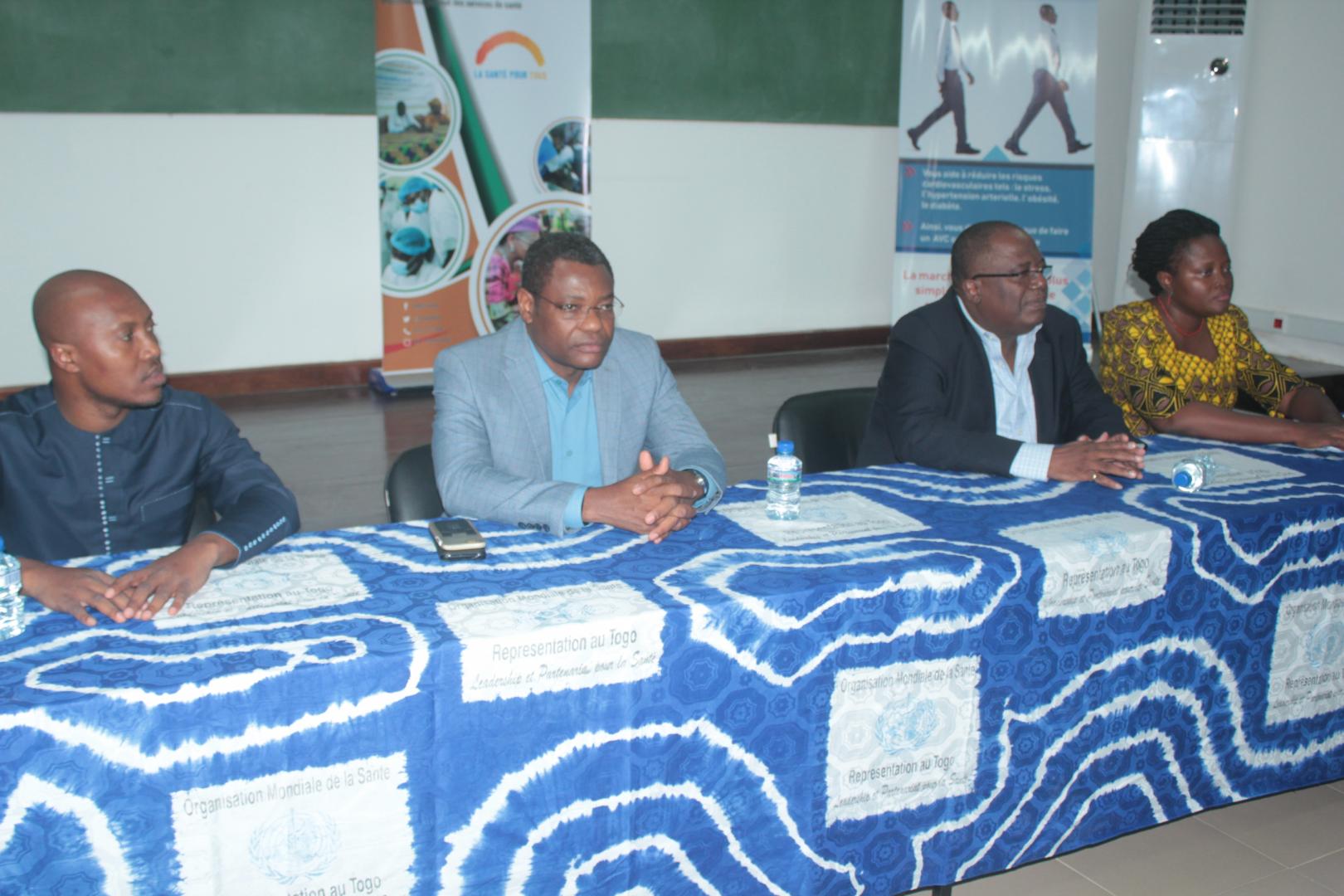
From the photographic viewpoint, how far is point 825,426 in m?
2.96

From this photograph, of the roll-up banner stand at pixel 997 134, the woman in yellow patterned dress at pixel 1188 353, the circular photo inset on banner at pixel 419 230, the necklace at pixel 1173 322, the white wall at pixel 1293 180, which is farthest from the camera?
the roll-up banner stand at pixel 997 134

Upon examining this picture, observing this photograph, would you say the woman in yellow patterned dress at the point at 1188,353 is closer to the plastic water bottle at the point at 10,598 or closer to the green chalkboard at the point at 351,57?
the plastic water bottle at the point at 10,598

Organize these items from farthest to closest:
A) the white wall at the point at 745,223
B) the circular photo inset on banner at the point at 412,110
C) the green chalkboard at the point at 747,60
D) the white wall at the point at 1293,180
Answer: the white wall at the point at 745,223, the green chalkboard at the point at 747,60, the white wall at the point at 1293,180, the circular photo inset on banner at the point at 412,110

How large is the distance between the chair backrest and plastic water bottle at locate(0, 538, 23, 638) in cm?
81

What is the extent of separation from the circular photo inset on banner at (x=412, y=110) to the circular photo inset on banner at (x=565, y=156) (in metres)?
0.55

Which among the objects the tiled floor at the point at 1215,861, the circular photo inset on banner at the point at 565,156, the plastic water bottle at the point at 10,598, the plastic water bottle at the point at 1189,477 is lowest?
the tiled floor at the point at 1215,861

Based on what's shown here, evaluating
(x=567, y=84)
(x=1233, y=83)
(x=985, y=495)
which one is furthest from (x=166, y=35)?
(x=1233, y=83)

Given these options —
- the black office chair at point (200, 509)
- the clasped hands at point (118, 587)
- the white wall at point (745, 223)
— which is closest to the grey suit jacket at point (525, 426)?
the black office chair at point (200, 509)

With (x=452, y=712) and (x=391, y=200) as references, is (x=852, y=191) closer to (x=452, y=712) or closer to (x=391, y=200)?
(x=391, y=200)

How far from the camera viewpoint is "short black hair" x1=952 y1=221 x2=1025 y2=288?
2.86 m

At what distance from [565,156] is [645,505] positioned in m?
5.02

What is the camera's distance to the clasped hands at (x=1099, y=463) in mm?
2566

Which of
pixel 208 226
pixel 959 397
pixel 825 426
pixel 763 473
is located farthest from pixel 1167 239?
pixel 208 226

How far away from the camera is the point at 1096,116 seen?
25.6ft
